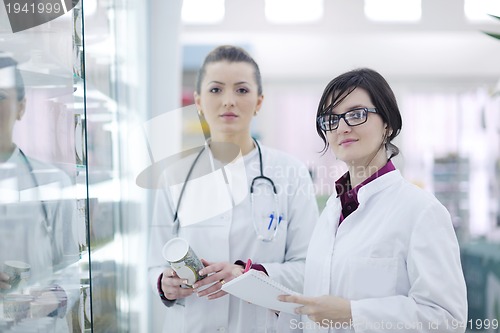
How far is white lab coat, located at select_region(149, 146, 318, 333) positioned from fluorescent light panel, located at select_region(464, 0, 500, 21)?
1.02m

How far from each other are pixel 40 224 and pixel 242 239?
2.30 feet

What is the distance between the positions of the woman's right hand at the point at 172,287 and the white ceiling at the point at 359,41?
0.95 meters

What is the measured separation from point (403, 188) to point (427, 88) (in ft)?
3.66

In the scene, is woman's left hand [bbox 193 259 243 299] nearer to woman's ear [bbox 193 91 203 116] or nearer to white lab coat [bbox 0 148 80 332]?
white lab coat [bbox 0 148 80 332]

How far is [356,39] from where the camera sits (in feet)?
7.72

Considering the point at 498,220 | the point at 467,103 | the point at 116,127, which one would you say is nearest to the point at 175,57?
the point at 116,127

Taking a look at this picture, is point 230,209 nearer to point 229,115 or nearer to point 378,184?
point 229,115

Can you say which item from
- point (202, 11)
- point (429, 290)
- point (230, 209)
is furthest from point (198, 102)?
point (429, 290)

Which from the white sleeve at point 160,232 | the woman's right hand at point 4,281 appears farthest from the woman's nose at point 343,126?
the woman's right hand at point 4,281

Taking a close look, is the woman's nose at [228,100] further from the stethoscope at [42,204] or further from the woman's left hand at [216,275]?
the stethoscope at [42,204]

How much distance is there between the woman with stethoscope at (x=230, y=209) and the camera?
72.3 inches

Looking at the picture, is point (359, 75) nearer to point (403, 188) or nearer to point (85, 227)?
point (403, 188)

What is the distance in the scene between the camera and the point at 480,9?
2.15 metres

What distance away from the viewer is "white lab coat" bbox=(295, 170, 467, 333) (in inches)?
54.1
